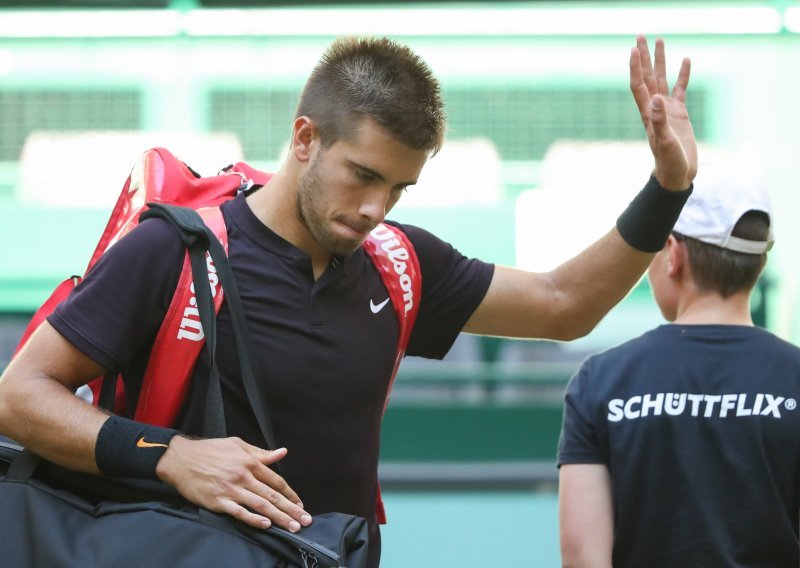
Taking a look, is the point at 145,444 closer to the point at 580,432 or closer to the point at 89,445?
the point at 89,445

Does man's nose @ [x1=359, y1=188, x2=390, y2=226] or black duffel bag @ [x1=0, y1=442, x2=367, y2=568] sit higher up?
man's nose @ [x1=359, y1=188, x2=390, y2=226]

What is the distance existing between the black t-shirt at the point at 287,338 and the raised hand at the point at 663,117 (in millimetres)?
565

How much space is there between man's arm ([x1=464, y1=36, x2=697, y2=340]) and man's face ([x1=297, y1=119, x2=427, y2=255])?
1.25 feet

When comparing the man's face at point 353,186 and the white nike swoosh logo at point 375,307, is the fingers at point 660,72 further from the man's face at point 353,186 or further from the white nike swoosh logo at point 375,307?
the white nike swoosh logo at point 375,307

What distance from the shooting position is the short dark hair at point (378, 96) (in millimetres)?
2172

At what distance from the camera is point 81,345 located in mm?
1967

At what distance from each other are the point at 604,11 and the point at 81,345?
3.80 m

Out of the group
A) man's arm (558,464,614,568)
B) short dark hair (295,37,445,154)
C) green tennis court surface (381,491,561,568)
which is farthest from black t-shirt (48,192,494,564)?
green tennis court surface (381,491,561,568)

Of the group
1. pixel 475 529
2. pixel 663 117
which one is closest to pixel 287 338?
pixel 663 117

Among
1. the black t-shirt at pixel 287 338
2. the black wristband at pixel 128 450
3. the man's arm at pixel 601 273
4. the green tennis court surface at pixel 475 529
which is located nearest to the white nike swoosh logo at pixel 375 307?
the black t-shirt at pixel 287 338

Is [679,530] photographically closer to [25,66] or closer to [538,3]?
[538,3]

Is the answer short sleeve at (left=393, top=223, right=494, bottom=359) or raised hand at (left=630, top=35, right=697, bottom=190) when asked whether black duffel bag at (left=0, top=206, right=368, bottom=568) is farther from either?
raised hand at (left=630, top=35, right=697, bottom=190)

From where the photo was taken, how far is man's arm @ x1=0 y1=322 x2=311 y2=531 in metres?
1.91

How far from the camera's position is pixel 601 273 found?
2.38m
